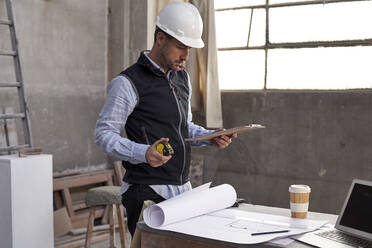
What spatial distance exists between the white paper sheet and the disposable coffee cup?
0.03 metres

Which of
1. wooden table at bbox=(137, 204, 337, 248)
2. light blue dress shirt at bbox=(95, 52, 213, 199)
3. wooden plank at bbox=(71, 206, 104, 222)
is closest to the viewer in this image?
wooden table at bbox=(137, 204, 337, 248)

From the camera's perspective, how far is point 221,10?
4969 mm

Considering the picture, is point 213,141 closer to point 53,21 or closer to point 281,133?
point 281,133

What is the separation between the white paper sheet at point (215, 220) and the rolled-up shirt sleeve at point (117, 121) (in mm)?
269

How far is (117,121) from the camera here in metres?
2.09

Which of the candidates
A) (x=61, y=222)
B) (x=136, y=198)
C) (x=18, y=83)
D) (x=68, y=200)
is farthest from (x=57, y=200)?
(x=136, y=198)

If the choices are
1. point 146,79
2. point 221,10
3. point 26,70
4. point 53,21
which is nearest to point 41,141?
point 26,70

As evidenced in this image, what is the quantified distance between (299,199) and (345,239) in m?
0.27

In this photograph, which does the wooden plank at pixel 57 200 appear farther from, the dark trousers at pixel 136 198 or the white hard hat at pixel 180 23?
the white hard hat at pixel 180 23

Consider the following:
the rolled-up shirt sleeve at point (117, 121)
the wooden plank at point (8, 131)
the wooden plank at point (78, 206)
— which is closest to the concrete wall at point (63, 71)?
the wooden plank at point (8, 131)

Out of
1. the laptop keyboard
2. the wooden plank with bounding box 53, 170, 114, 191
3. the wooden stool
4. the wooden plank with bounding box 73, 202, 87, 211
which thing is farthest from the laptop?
the wooden plank with bounding box 73, 202, 87, 211

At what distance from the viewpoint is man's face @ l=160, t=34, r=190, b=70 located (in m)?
2.17

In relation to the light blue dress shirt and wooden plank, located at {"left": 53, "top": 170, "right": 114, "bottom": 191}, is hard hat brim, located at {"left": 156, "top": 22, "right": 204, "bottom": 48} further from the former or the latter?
wooden plank, located at {"left": 53, "top": 170, "right": 114, "bottom": 191}

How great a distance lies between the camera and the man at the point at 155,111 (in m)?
2.11
